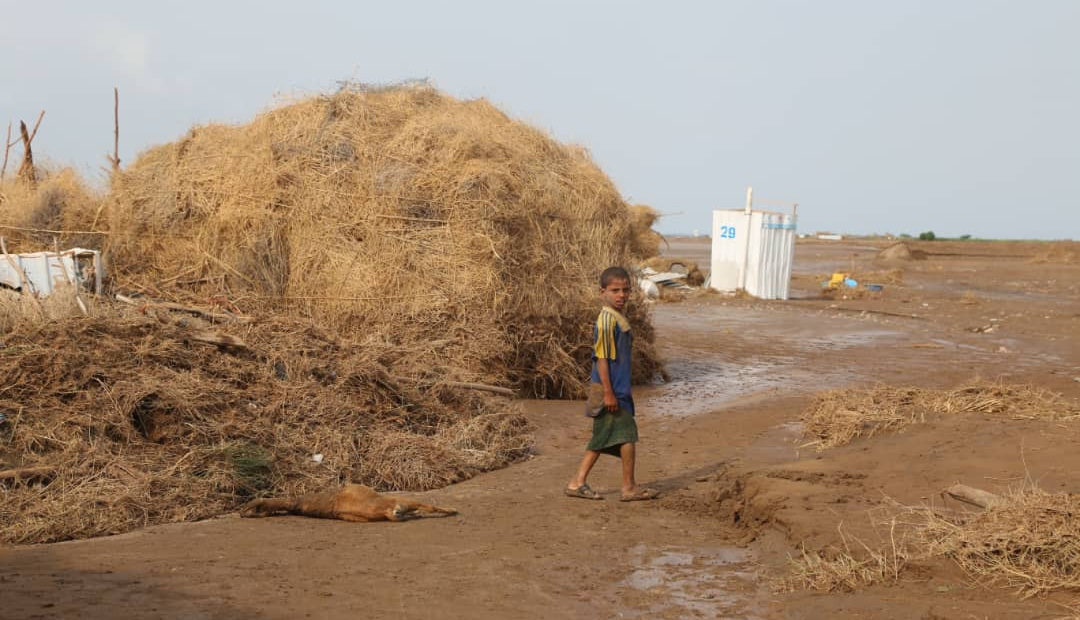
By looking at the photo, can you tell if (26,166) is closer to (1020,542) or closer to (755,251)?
(1020,542)

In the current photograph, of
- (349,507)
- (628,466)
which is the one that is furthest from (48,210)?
(628,466)

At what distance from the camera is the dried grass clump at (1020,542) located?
4.73 meters

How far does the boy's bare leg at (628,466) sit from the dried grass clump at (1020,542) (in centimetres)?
221

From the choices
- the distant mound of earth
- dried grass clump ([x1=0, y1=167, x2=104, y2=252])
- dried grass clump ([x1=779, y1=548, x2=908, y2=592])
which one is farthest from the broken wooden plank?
the distant mound of earth

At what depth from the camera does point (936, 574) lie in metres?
5.00

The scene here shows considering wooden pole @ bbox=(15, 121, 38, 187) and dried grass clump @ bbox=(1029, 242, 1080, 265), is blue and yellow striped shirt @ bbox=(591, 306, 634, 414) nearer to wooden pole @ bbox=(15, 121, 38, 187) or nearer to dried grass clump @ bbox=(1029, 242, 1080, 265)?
wooden pole @ bbox=(15, 121, 38, 187)

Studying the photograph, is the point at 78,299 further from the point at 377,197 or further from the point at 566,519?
the point at 566,519

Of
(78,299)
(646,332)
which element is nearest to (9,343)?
(78,299)

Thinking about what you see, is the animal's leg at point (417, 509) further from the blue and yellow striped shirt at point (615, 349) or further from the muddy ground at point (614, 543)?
the blue and yellow striped shirt at point (615, 349)

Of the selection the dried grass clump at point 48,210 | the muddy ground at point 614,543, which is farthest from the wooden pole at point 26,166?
the muddy ground at point 614,543

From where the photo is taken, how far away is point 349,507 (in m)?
6.39

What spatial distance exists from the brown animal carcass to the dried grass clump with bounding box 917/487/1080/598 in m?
3.01

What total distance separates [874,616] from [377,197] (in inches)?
319

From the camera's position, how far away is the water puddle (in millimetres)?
4797
